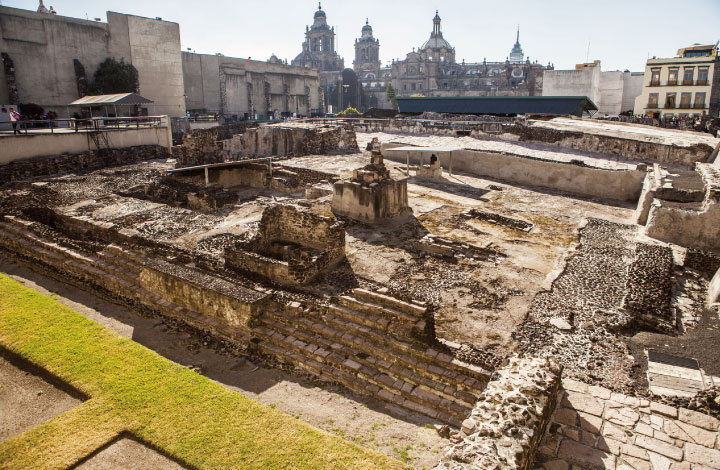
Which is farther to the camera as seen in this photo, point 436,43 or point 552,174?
point 436,43

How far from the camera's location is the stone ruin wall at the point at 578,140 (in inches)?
Result: 807

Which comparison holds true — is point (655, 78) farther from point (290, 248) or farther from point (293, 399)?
point (293, 399)

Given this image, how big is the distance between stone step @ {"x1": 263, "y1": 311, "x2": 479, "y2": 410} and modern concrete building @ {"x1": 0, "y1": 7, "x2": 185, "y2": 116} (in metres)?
31.0

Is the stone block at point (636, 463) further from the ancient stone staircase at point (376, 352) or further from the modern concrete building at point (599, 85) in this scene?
the modern concrete building at point (599, 85)

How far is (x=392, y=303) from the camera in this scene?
26.2ft

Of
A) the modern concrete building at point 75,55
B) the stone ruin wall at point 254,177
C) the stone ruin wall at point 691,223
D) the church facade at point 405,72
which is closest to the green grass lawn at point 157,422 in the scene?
the stone ruin wall at point 691,223

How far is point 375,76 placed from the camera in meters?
92.9

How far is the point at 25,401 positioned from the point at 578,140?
24.8 meters

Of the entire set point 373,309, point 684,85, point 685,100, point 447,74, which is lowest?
point 373,309

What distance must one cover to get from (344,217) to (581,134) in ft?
50.1

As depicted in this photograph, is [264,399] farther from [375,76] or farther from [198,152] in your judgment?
[375,76]

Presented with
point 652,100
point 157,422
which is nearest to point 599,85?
point 652,100

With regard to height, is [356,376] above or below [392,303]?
below

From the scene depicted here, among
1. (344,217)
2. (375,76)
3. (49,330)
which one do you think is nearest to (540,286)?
(344,217)
